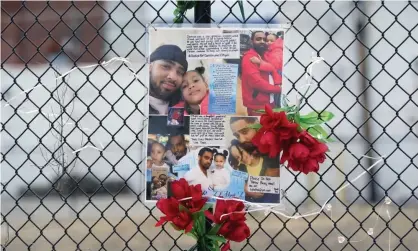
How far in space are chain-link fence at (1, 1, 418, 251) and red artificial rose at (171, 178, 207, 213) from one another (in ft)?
0.65

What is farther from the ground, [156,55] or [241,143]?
[156,55]

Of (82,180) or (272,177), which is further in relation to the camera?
(82,180)

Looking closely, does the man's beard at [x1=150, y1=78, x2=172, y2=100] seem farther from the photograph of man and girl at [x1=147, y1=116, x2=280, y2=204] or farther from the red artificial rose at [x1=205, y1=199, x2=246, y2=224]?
the red artificial rose at [x1=205, y1=199, x2=246, y2=224]

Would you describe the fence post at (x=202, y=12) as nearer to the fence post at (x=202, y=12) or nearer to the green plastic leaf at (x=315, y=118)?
the fence post at (x=202, y=12)

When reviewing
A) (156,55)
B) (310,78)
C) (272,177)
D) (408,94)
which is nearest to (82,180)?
(156,55)

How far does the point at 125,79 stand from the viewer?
1.09 meters

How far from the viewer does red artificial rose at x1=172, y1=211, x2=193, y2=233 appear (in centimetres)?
87

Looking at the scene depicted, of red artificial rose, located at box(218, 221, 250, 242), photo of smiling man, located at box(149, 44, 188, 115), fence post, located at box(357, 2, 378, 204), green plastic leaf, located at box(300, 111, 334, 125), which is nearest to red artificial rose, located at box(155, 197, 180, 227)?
red artificial rose, located at box(218, 221, 250, 242)

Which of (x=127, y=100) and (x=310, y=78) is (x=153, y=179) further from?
(x=310, y=78)

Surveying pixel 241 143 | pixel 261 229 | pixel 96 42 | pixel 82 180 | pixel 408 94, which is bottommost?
pixel 261 229

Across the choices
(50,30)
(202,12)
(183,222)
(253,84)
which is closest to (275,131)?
(253,84)

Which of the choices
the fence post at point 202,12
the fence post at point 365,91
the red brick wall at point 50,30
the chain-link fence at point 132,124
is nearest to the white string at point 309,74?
the chain-link fence at point 132,124

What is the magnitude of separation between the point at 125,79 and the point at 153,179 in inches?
10.8

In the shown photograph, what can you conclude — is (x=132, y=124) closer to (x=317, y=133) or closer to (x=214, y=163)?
(x=214, y=163)
